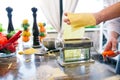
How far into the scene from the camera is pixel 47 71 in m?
0.97

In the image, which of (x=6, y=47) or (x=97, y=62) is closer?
(x=97, y=62)

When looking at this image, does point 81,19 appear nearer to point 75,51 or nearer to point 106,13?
point 106,13

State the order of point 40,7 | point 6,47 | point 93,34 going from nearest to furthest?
1. point 6,47
2. point 40,7
3. point 93,34

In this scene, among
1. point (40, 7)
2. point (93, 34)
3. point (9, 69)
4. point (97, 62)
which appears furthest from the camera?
point (93, 34)

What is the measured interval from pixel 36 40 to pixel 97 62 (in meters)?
0.63

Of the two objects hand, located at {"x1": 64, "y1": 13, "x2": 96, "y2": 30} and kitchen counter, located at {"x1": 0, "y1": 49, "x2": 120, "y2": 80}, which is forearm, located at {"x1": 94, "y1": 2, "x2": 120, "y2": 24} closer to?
A: hand, located at {"x1": 64, "y1": 13, "x2": 96, "y2": 30}

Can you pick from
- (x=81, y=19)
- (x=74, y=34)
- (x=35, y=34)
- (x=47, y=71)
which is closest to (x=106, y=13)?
(x=81, y=19)

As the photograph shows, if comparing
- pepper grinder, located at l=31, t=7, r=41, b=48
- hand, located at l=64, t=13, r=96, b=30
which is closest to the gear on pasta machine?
hand, located at l=64, t=13, r=96, b=30

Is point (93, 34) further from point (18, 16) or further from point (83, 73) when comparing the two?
point (83, 73)

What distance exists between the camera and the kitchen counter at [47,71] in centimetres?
88

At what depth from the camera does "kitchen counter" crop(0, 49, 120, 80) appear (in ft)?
2.90

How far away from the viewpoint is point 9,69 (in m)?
1.03

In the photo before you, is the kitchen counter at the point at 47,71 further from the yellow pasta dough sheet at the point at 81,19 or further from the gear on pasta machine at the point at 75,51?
the yellow pasta dough sheet at the point at 81,19

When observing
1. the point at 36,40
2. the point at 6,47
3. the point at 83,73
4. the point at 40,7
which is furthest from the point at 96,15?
the point at 40,7
